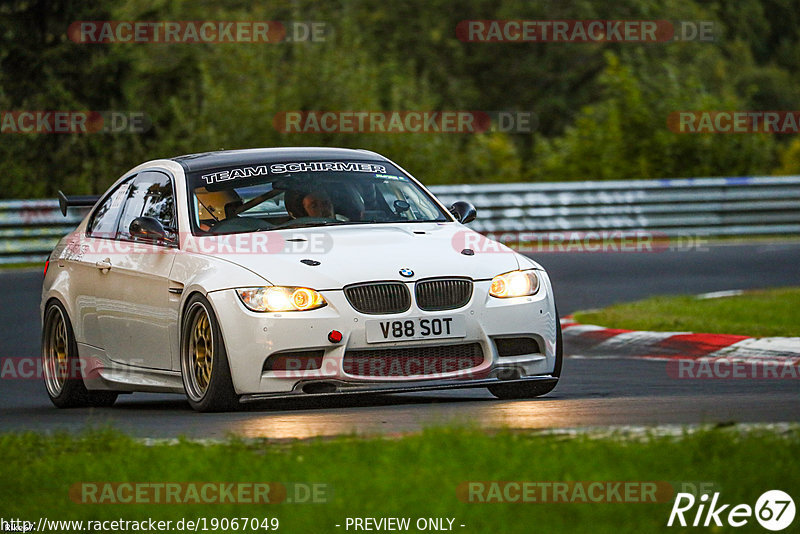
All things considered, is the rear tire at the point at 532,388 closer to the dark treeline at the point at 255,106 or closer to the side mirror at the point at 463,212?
the side mirror at the point at 463,212

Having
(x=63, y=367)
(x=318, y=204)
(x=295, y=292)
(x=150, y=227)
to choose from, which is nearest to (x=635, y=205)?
(x=63, y=367)

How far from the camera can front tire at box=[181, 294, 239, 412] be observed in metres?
9.10

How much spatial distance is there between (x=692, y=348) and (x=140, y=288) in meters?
4.78

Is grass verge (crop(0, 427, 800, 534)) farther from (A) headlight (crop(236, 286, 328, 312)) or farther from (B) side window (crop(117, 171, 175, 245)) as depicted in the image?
(B) side window (crop(117, 171, 175, 245))

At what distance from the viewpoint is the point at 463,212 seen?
35.1 ft

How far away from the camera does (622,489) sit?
19.2 ft

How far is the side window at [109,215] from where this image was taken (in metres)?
11.1

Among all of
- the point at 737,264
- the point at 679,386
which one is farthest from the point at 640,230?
the point at 679,386

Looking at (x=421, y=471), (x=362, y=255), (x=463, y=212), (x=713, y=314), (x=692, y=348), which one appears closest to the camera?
(x=421, y=471)

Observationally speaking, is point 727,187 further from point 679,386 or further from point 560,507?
point 560,507

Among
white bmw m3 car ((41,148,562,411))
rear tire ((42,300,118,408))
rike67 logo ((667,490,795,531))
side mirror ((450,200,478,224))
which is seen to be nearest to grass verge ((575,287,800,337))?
side mirror ((450,200,478,224))

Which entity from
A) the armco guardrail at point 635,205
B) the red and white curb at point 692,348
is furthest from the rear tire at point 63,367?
the armco guardrail at point 635,205

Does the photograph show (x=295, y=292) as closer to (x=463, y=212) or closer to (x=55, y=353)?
(x=463, y=212)

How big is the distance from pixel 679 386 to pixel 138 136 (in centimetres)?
2113
